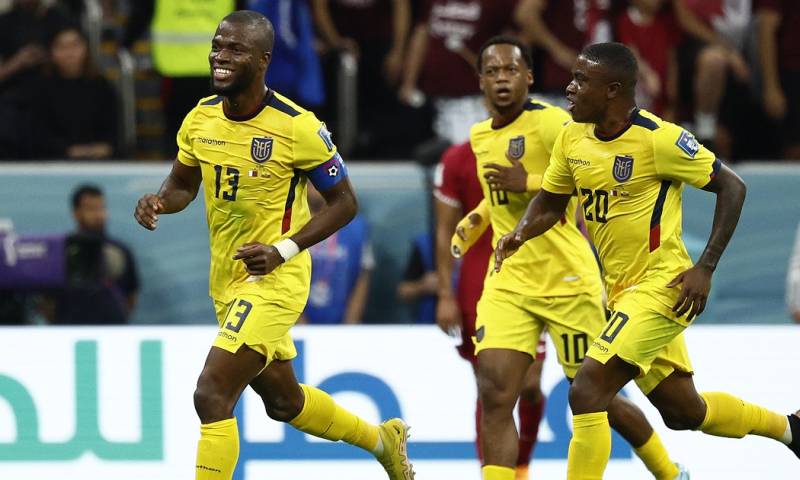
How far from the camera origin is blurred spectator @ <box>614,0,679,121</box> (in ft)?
39.2

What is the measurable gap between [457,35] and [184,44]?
80.4 inches

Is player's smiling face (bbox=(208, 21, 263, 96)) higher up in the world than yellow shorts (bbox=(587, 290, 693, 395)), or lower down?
higher up

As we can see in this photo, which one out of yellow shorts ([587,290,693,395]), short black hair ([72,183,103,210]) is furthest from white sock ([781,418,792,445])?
short black hair ([72,183,103,210])

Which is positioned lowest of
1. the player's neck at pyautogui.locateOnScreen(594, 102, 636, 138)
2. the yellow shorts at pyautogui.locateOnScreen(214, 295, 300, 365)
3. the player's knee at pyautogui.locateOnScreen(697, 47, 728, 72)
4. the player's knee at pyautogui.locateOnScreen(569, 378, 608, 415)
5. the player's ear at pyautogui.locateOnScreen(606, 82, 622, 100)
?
the player's knee at pyautogui.locateOnScreen(569, 378, 608, 415)

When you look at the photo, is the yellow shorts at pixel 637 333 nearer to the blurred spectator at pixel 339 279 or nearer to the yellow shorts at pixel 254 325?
the yellow shorts at pixel 254 325

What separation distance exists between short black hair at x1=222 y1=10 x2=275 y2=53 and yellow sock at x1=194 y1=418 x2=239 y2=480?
172 centimetres

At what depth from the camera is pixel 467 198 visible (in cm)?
866

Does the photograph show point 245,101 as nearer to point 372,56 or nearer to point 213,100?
point 213,100

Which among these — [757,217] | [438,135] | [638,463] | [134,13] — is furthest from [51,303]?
[757,217]

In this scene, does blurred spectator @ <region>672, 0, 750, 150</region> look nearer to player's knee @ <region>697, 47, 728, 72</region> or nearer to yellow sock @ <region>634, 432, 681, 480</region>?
player's knee @ <region>697, 47, 728, 72</region>

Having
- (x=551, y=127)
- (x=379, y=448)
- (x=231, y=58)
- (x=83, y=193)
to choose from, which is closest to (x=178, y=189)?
(x=231, y=58)

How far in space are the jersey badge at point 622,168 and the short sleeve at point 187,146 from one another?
195cm

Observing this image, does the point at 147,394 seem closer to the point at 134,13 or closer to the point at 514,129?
the point at 514,129

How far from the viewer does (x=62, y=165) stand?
11977 millimetres
